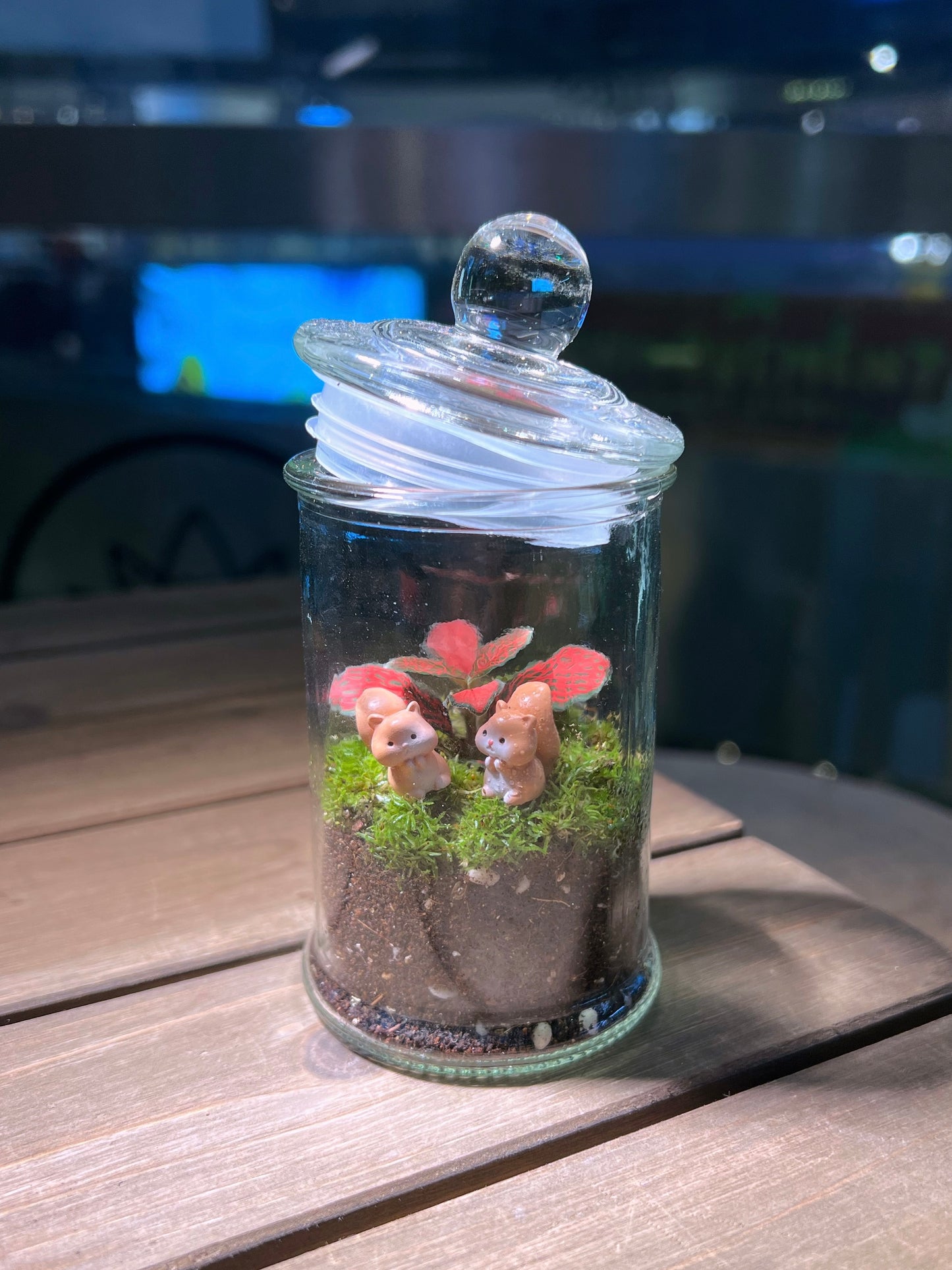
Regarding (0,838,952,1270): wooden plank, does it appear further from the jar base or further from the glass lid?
the glass lid

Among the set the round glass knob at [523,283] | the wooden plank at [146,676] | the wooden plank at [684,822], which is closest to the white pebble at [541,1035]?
the wooden plank at [684,822]

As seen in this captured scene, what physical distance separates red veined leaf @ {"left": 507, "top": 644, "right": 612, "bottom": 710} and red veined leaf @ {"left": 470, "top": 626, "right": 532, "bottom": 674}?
0.01m

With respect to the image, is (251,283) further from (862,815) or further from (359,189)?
(862,815)

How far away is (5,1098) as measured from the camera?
0.55 metres

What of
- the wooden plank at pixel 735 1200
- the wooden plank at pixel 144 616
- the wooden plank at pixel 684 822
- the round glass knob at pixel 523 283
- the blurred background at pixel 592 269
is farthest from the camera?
the blurred background at pixel 592 269

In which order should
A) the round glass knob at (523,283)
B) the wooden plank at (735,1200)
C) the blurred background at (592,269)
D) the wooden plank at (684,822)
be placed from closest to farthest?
the wooden plank at (735,1200), the round glass knob at (523,283), the wooden plank at (684,822), the blurred background at (592,269)

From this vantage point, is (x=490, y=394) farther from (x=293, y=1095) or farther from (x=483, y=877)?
(x=293, y=1095)

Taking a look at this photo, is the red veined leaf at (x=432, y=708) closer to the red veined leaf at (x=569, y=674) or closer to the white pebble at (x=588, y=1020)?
the red veined leaf at (x=569, y=674)

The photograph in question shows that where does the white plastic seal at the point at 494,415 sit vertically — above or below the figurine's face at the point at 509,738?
above

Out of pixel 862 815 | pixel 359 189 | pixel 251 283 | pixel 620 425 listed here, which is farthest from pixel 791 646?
pixel 620 425

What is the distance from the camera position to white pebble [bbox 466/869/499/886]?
21.3 inches

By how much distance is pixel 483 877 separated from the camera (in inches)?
21.4

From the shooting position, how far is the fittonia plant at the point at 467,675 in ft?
1.84

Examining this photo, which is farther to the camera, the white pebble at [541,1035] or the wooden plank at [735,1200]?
the white pebble at [541,1035]
